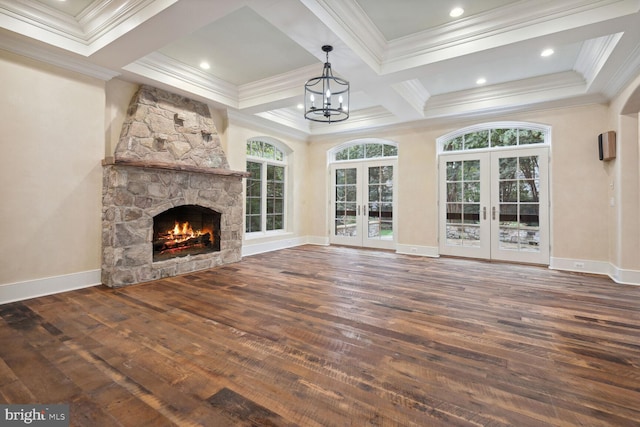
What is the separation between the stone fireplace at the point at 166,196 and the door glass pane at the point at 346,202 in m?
2.96

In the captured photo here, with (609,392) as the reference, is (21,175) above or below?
above

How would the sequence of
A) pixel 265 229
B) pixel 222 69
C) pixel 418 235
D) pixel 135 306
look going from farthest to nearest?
pixel 265 229 → pixel 418 235 → pixel 222 69 → pixel 135 306

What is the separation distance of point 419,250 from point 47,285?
6.26 metres

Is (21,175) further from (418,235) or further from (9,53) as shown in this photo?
(418,235)

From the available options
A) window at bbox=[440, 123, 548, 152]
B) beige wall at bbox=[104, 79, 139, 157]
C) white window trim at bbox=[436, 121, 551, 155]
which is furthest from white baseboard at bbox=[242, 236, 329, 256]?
window at bbox=[440, 123, 548, 152]

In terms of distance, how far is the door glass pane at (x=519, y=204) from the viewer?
5645 millimetres

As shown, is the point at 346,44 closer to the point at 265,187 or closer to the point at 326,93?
the point at 326,93

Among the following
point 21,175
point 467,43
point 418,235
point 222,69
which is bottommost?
point 418,235

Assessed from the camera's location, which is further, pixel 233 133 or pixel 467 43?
pixel 233 133

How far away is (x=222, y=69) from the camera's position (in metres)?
4.89

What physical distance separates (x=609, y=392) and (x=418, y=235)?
487 centimetres

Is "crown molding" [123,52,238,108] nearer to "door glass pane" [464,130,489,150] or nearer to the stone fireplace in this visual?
the stone fireplace

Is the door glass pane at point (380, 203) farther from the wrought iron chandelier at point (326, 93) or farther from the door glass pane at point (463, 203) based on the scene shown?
the wrought iron chandelier at point (326, 93)

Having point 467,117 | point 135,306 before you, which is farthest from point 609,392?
point 467,117
